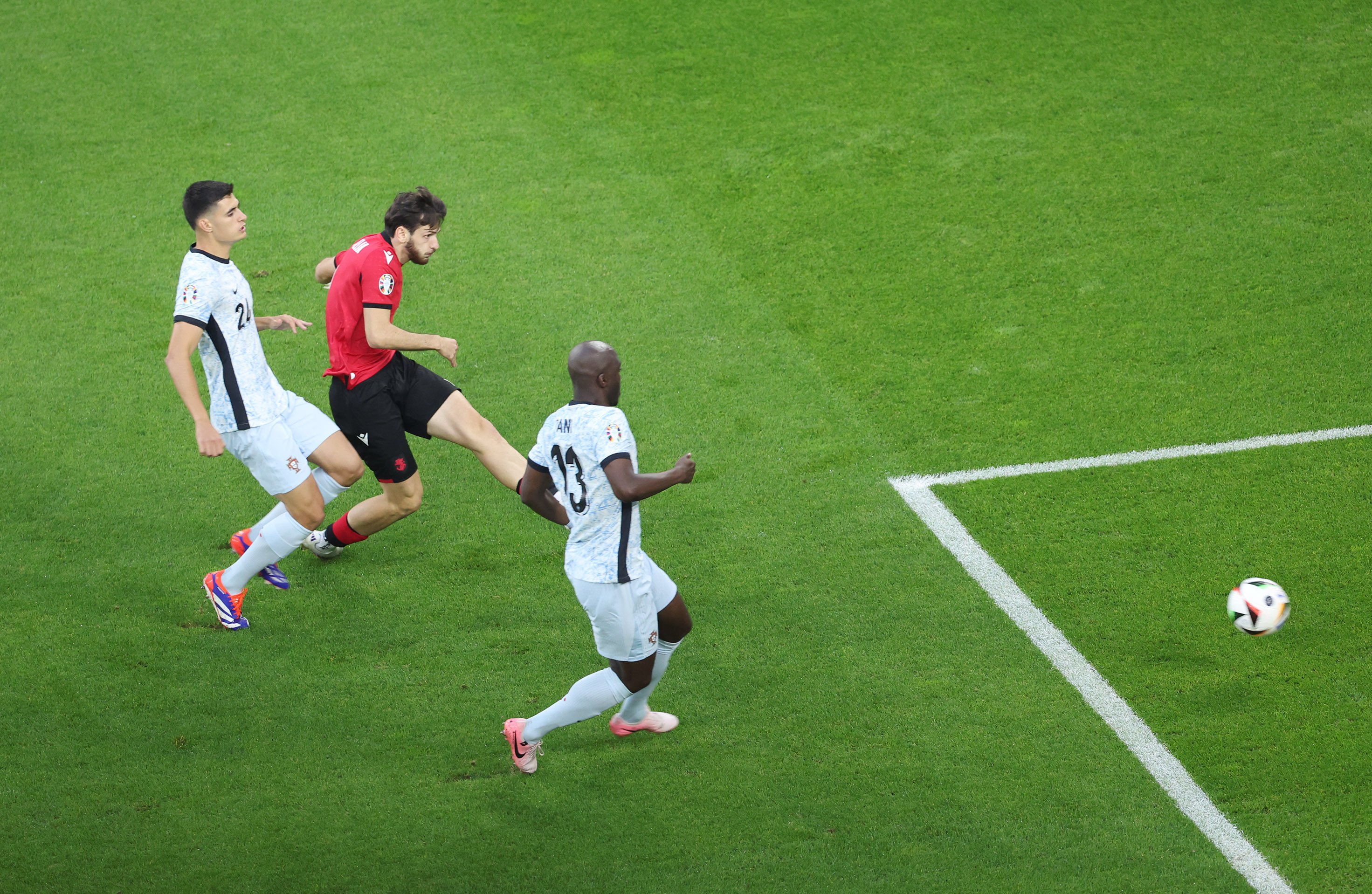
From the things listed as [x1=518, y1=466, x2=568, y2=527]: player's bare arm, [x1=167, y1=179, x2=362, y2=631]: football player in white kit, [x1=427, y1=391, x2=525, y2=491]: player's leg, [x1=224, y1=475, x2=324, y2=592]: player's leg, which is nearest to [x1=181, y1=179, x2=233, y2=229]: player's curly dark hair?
[x1=167, y1=179, x2=362, y2=631]: football player in white kit

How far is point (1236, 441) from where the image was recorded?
23.0 feet

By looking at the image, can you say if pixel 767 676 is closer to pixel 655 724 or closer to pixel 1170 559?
pixel 655 724

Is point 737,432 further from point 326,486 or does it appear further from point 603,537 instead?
point 603,537

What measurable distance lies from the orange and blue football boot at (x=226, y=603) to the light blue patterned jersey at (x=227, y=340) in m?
0.76

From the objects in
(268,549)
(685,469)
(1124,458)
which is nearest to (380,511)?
(268,549)

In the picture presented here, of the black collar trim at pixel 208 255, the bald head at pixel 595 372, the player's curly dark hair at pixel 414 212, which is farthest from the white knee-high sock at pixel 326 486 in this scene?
the bald head at pixel 595 372

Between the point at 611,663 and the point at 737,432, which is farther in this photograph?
the point at 737,432

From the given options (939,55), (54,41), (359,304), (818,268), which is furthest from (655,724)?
(54,41)

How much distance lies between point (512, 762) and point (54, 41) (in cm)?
973

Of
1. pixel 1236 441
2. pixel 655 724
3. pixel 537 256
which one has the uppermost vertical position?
pixel 537 256

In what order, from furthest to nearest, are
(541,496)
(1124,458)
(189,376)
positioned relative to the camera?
(1124,458), (189,376), (541,496)

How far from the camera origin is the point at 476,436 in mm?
6324

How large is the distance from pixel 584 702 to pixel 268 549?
6.30 ft

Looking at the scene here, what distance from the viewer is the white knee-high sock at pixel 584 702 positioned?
16.1ft
